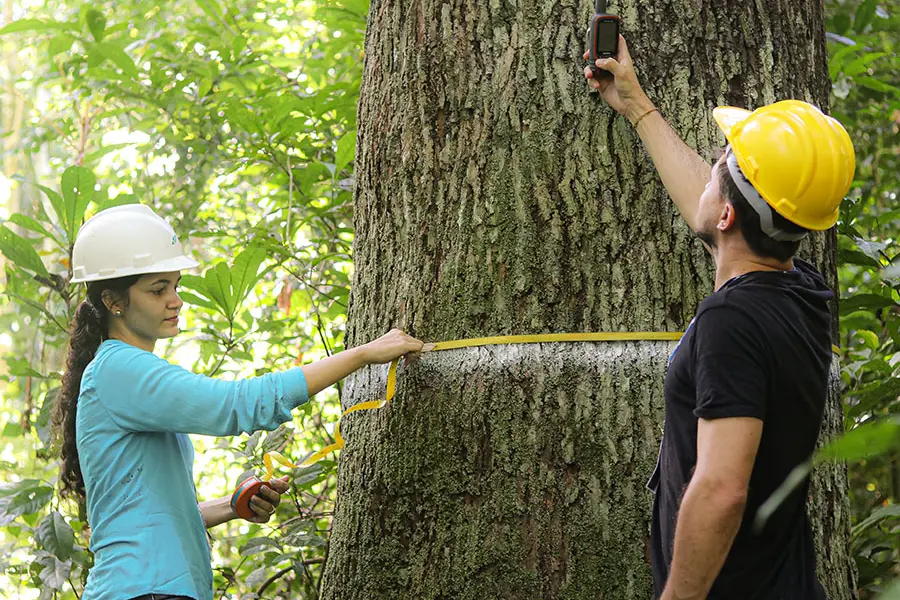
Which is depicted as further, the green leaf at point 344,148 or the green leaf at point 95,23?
the green leaf at point 95,23

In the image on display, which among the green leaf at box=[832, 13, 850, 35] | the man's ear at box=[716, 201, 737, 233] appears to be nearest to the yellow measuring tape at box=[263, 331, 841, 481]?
the man's ear at box=[716, 201, 737, 233]

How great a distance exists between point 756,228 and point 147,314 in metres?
1.60

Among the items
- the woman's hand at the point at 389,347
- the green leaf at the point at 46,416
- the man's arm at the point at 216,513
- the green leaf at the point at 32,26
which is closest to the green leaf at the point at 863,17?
the woman's hand at the point at 389,347

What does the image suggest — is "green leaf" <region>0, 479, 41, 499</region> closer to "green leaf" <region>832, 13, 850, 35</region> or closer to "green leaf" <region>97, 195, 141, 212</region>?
"green leaf" <region>97, 195, 141, 212</region>

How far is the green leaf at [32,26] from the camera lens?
3.56 m

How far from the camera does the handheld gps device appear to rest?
2.16 metres

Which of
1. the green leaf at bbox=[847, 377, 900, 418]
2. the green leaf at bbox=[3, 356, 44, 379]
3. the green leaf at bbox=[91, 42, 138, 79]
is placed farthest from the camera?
the green leaf at bbox=[91, 42, 138, 79]

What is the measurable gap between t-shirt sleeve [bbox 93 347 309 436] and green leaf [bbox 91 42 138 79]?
190 cm

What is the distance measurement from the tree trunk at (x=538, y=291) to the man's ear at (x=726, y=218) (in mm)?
364

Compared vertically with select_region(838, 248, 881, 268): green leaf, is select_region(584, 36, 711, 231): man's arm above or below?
above

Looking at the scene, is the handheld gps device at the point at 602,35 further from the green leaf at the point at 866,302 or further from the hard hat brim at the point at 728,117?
the green leaf at the point at 866,302

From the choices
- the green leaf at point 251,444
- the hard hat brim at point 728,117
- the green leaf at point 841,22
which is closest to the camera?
the hard hat brim at point 728,117

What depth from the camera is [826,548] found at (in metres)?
2.27

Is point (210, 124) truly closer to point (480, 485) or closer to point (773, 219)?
point (480, 485)
